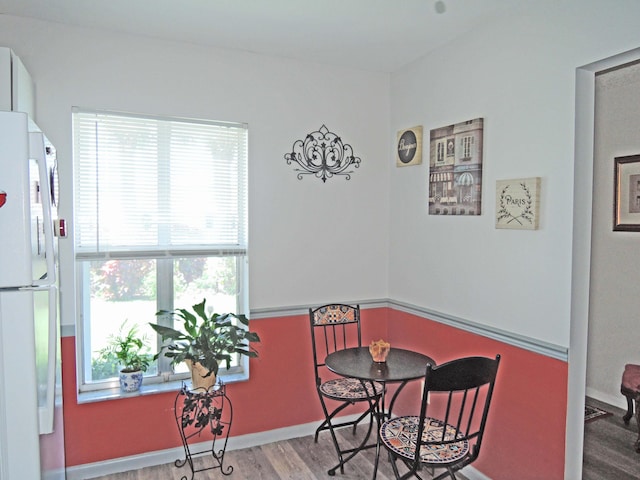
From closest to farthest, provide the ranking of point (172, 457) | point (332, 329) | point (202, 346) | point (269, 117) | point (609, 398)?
1. point (202, 346)
2. point (172, 457)
3. point (269, 117)
4. point (332, 329)
5. point (609, 398)

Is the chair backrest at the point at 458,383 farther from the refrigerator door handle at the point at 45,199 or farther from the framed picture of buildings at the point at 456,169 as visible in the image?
the refrigerator door handle at the point at 45,199

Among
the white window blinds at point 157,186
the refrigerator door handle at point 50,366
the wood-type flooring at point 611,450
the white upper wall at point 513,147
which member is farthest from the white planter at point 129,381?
the wood-type flooring at point 611,450

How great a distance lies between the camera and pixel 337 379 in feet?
11.2

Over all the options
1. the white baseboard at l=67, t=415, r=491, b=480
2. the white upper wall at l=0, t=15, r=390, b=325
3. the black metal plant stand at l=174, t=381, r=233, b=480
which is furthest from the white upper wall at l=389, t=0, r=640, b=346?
the black metal plant stand at l=174, t=381, r=233, b=480

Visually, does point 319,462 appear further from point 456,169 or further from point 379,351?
point 456,169

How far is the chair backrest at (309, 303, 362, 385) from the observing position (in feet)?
11.3

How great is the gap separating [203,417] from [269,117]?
2.05 meters

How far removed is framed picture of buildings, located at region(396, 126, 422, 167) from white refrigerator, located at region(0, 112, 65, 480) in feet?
7.96

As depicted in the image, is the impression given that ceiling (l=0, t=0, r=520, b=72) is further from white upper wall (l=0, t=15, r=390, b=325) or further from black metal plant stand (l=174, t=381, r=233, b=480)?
black metal plant stand (l=174, t=381, r=233, b=480)

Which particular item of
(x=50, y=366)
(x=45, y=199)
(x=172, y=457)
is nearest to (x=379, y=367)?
(x=172, y=457)

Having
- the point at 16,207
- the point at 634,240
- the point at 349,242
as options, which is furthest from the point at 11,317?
the point at 634,240

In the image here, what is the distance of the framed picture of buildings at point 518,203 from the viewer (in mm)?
2521

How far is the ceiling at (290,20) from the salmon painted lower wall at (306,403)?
1.89 m

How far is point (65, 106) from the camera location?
2.86 meters
